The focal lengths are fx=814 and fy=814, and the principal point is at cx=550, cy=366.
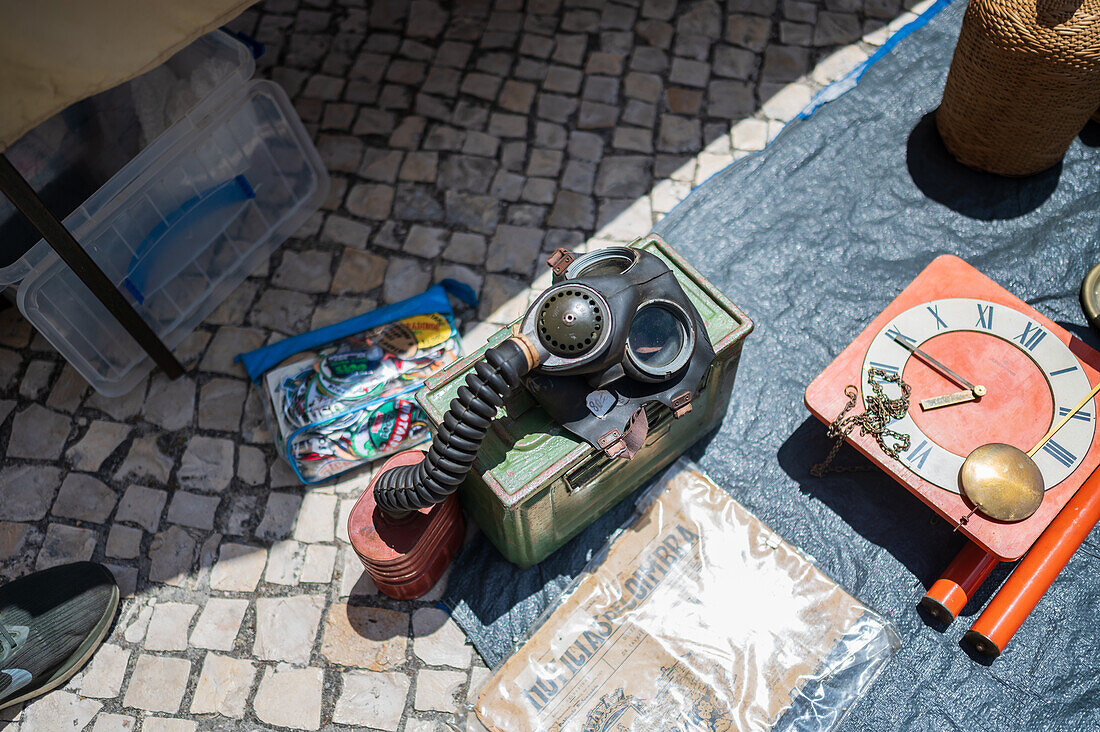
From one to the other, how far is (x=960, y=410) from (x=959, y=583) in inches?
34.9

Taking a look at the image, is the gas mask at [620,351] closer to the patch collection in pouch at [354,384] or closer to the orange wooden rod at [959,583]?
the patch collection in pouch at [354,384]

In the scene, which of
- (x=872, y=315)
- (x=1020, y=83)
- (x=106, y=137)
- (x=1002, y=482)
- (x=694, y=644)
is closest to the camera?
(x=1002, y=482)

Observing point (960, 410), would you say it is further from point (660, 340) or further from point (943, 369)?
point (660, 340)

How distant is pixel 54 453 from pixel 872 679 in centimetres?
477

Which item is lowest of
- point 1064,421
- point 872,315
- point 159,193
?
point 872,315

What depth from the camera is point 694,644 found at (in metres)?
4.13

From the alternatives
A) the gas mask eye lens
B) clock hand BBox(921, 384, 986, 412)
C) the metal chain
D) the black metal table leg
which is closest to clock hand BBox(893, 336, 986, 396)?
clock hand BBox(921, 384, 986, 412)

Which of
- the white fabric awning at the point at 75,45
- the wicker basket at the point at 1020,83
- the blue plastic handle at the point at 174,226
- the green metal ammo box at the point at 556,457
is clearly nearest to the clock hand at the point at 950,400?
the green metal ammo box at the point at 556,457

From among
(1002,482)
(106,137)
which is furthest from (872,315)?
(106,137)

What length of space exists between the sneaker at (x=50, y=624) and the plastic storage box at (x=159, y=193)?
118cm

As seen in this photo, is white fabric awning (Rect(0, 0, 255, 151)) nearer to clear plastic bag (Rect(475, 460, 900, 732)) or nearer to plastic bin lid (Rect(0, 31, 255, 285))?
plastic bin lid (Rect(0, 31, 255, 285))

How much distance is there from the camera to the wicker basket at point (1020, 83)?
4.55m

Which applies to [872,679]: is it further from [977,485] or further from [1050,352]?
[1050,352]

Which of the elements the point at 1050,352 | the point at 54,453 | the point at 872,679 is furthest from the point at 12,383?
the point at 1050,352
